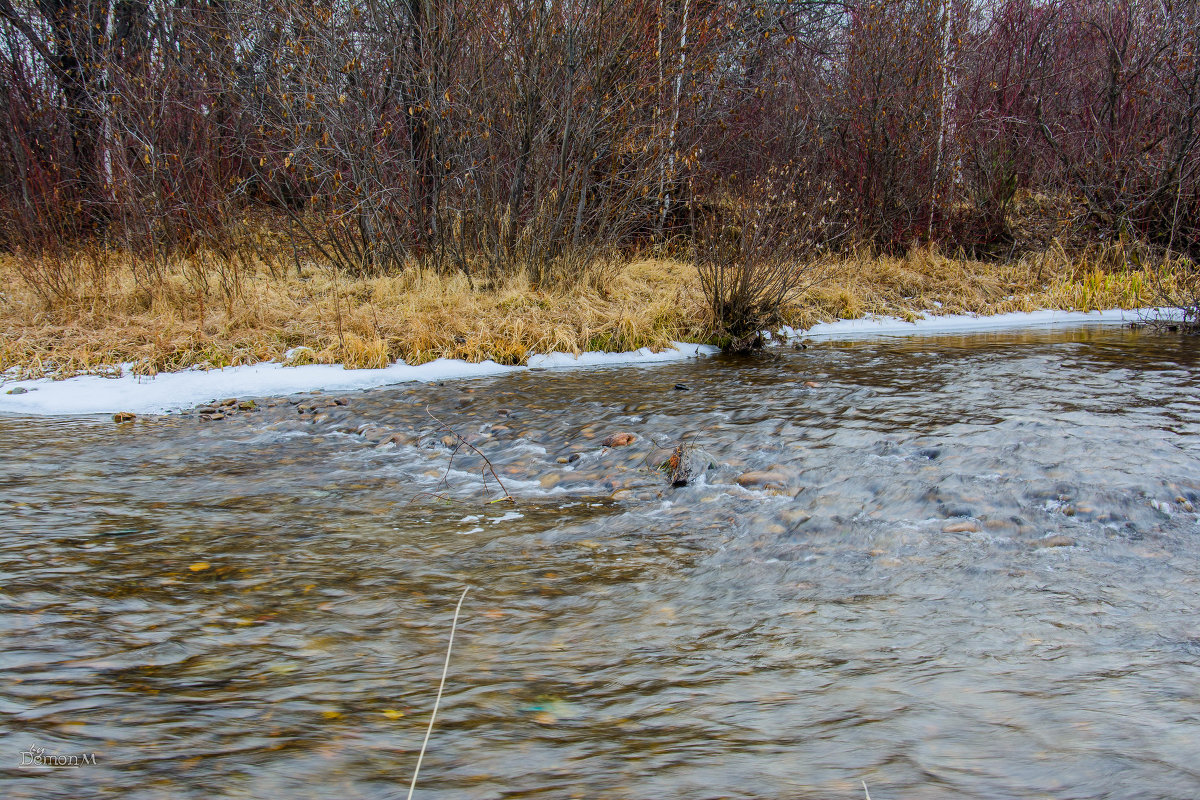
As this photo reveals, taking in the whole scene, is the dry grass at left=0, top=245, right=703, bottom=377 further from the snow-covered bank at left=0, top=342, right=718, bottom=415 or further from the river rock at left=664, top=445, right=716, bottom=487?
the river rock at left=664, top=445, right=716, bottom=487

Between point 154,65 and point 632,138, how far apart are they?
19.3 feet

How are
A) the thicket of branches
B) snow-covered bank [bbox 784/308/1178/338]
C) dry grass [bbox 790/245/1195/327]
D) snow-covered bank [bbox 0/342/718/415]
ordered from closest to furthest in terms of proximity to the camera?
snow-covered bank [bbox 0/342/718/415], the thicket of branches, snow-covered bank [bbox 784/308/1178/338], dry grass [bbox 790/245/1195/327]

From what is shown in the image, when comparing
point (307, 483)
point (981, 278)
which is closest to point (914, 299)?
point (981, 278)

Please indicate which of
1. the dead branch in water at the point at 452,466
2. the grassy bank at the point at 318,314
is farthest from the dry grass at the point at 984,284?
the dead branch in water at the point at 452,466

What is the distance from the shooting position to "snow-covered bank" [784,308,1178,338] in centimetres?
981

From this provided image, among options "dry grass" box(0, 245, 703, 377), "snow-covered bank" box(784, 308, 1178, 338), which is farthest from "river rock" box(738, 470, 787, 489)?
"snow-covered bank" box(784, 308, 1178, 338)

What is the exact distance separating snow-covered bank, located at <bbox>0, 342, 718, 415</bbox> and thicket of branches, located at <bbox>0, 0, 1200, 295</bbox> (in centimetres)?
215

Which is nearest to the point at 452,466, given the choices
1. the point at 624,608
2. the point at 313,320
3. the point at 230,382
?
the point at 624,608

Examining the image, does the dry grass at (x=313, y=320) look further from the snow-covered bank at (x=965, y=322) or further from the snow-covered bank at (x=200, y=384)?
the snow-covered bank at (x=965, y=322)

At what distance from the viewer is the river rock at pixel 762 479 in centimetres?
387

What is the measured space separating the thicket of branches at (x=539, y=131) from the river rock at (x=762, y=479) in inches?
180

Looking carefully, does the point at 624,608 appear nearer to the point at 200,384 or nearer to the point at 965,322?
the point at 200,384

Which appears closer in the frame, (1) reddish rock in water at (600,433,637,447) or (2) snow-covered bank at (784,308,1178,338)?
(1) reddish rock in water at (600,433,637,447)

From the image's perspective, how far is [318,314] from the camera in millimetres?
8211
